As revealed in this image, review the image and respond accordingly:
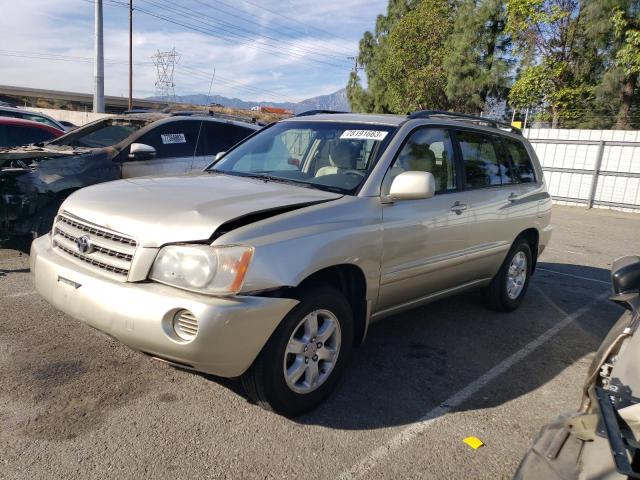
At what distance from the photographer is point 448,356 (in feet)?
13.6

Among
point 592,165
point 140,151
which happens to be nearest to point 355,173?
point 140,151

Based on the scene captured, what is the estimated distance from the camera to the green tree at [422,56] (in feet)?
96.6

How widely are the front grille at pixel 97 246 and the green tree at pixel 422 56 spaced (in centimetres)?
2886

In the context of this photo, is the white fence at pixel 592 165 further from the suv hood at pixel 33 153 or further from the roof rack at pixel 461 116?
the suv hood at pixel 33 153

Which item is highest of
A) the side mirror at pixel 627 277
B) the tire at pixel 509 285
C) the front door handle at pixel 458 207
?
the front door handle at pixel 458 207

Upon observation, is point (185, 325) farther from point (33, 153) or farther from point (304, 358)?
point (33, 153)

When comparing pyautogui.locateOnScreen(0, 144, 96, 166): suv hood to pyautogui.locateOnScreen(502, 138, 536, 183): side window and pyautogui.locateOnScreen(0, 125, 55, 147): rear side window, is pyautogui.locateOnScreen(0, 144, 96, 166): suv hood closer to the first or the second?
pyautogui.locateOnScreen(0, 125, 55, 147): rear side window

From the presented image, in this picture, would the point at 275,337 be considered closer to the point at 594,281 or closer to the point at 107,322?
the point at 107,322

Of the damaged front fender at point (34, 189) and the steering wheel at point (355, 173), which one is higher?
the steering wheel at point (355, 173)

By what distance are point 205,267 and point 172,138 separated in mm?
4616

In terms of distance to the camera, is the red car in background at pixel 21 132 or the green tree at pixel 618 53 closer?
the red car in background at pixel 21 132

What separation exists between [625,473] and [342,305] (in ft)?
5.91

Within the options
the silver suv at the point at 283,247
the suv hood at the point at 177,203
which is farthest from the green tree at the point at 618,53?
the suv hood at the point at 177,203

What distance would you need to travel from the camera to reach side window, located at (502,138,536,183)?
5299 millimetres
